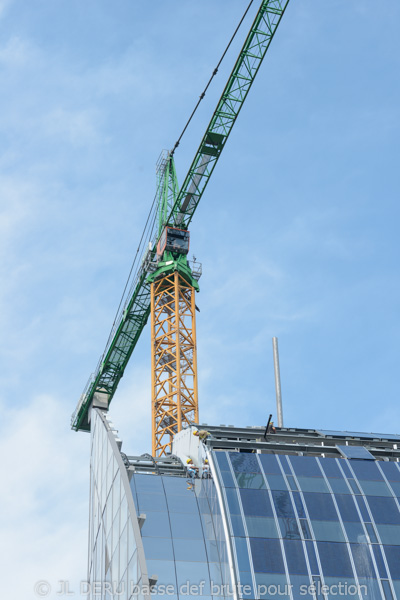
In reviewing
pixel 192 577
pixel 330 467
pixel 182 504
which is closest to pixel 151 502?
pixel 182 504

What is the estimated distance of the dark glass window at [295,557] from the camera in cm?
5650

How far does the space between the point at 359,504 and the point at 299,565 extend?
263 inches

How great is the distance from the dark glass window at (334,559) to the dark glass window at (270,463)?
20.6 ft

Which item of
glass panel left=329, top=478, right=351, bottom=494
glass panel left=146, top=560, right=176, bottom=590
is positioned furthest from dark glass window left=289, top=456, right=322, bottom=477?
glass panel left=146, top=560, right=176, bottom=590

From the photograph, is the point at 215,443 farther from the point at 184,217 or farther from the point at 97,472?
the point at 184,217

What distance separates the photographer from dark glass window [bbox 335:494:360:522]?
60497 mm

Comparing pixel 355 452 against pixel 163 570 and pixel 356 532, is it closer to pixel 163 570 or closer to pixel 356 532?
pixel 356 532

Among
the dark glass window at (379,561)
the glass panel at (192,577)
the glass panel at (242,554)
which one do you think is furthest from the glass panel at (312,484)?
the glass panel at (192,577)

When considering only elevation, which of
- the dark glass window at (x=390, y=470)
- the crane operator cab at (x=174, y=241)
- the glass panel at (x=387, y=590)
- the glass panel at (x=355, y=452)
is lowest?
the glass panel at (x=387, y=590)

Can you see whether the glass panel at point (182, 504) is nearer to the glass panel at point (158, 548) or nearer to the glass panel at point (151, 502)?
the glass panel at point (151, 502)

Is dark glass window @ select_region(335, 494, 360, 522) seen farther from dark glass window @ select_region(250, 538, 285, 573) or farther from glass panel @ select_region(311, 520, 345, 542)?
dark glass window @ select_region(250, 538, 285, 573)

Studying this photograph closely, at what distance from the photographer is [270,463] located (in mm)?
63844

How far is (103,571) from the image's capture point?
2505 inches

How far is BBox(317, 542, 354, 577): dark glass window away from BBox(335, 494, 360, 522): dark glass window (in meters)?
2.43
